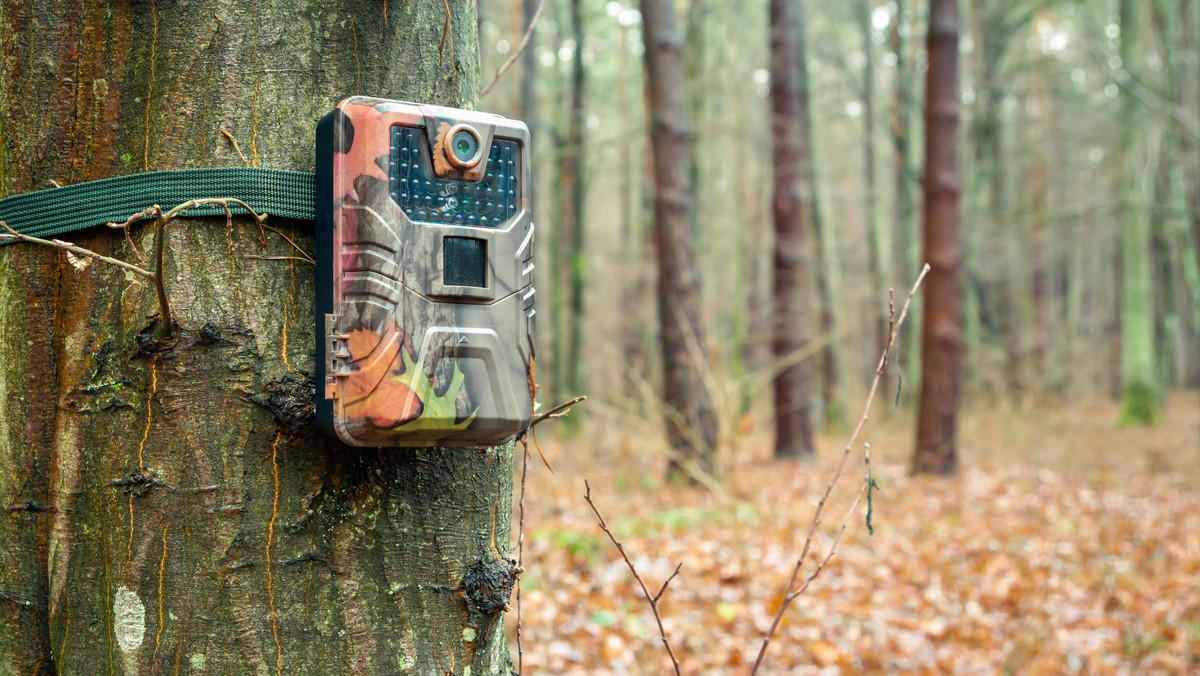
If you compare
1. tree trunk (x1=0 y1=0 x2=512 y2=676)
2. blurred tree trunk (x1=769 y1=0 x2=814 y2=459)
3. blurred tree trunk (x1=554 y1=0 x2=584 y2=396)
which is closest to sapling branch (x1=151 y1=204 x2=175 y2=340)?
tree trunk (x1=0 y1=0 x2=512 y2=676)

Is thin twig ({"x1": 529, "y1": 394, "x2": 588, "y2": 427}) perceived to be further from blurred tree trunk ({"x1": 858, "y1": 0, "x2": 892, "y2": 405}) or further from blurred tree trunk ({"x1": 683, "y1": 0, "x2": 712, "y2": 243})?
blurred tree trunk ({"x1": 858, "y1": 0, "x2": 892, "y2": 405})

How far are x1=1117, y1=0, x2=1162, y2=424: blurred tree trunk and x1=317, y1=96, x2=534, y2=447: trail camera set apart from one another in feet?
54.0

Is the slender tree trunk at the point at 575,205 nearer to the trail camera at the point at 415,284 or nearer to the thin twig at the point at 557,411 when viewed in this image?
the thin twig at the point at 557,411

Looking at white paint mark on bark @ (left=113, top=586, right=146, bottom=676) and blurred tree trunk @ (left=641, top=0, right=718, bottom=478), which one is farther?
blurred tree trunk @ (left=641, top=0, right=718, bottom=478)

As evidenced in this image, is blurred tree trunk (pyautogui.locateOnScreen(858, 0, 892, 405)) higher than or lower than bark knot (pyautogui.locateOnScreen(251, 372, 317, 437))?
higher

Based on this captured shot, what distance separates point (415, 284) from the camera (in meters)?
1.09

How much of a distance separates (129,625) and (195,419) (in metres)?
0.26

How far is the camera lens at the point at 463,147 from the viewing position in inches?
44.1

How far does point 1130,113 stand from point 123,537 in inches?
749

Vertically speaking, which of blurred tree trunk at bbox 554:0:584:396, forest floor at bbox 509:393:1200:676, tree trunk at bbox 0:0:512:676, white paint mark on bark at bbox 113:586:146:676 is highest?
blurred tree trunk at bbox 554:0:584:396

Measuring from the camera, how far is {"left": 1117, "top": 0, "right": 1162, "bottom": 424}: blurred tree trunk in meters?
15.2

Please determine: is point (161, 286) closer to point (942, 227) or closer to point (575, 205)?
point (942, 227)

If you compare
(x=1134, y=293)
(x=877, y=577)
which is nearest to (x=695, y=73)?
(x=1134, y=293)

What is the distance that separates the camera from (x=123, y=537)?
1.12m
